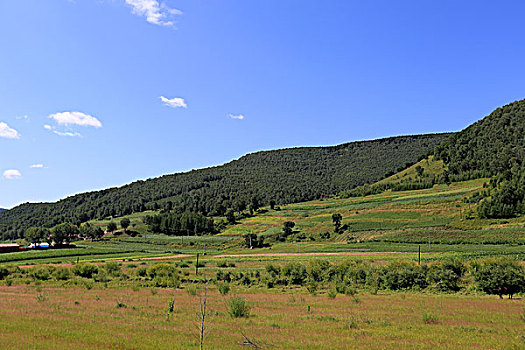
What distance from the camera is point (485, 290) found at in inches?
1389

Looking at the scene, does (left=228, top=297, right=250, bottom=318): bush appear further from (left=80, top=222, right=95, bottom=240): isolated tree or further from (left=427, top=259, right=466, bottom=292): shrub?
(left=80, top=222, right=95, bottom=240): isolated tree

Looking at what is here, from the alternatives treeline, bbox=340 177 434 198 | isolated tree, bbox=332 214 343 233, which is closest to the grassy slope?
isolated tree, bbox=332 214 343 233

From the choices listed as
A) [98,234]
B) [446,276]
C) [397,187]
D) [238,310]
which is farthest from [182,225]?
[238,310]

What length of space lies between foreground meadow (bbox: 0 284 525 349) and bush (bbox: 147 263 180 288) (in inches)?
669

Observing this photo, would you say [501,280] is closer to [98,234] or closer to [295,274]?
[295,274]

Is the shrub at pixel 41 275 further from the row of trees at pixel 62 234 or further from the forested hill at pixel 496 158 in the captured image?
the forested hill at pixel 496 158

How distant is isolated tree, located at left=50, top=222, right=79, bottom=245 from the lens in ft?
438

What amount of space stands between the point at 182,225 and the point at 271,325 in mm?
143256

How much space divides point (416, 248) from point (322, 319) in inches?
2567

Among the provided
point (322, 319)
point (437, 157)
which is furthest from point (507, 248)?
point (437, 157)

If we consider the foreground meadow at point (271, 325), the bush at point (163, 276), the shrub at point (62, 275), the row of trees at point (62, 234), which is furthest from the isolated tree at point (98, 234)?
the foreground meadow at point (271, 325)

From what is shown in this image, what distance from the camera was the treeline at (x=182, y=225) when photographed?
15425cm

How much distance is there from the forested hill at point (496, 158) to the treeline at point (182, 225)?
96.9m

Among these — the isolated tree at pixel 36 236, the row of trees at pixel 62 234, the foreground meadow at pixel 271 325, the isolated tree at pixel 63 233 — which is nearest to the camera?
the foreground meadow at pixel 271 325
